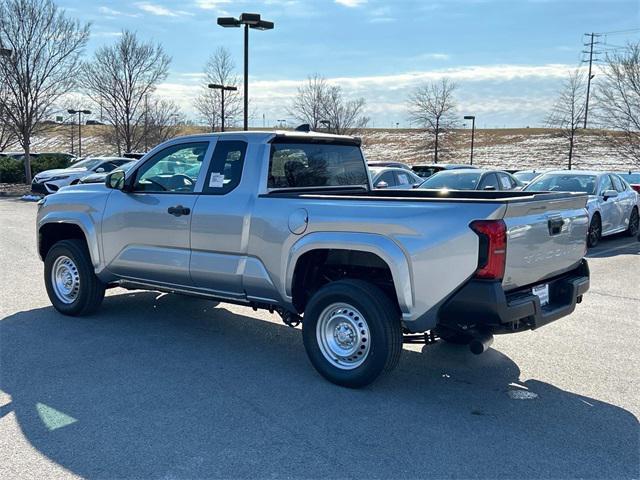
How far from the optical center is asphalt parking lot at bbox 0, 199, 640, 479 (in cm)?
365

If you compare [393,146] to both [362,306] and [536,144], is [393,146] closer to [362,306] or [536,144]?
[536,144]

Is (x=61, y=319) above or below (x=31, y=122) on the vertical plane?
below

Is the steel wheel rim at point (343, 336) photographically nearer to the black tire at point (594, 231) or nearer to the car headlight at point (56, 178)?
the black tire at point (594, 231)

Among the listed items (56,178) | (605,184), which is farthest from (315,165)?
(56,178)

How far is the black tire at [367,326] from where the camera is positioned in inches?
182

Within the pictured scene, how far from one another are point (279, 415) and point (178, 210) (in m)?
2.39

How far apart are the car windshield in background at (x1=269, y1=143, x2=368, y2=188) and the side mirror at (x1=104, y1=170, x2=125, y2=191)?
5.92 ft

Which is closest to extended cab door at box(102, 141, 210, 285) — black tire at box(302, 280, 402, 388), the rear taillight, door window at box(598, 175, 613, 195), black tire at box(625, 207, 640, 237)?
black tire at box(302, 280, 402, 388)

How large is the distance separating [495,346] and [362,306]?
2020mm

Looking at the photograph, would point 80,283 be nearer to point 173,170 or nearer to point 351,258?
point 173,170

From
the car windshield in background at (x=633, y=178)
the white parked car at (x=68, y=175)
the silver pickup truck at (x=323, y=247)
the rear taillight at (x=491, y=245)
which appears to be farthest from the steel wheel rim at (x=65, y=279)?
the white parked car at (x=68, y=175)

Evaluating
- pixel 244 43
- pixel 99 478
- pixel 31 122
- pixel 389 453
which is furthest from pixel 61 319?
pixel 31 122

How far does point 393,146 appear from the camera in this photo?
85938mm

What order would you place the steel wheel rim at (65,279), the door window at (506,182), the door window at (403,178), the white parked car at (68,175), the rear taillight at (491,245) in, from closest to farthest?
the rear taillight at (491,245) < the steel wheel rim at (65,279) < the door window at (506,182) < the door window at (403,178) < the white parked car at (68,175)
